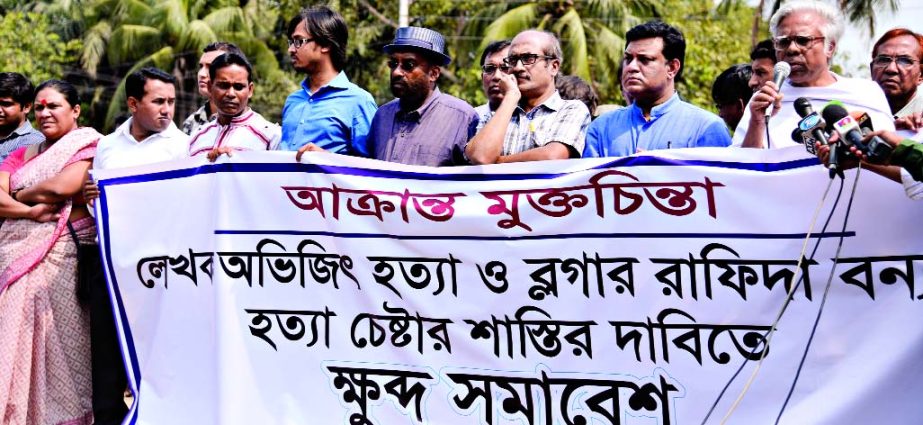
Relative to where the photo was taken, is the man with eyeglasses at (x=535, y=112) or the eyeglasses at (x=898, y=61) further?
the eyeglasses at (x=898, y=61)

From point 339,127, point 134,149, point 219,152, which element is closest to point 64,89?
point 134,149

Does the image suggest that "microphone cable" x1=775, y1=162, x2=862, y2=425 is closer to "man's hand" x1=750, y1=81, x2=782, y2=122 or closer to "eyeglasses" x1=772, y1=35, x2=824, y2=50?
"man's hand" x1=750, y1=81, x2=782, y2=122

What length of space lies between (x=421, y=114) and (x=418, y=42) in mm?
317

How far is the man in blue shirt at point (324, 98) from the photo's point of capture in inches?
199

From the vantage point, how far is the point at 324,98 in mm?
5121

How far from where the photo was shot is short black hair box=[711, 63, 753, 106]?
5512 millimetres

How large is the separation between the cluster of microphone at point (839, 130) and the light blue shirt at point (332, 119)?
215cm

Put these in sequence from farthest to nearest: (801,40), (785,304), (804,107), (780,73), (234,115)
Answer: (234,115) → (801,40) → (780,73) → (785,304) → (804,107)

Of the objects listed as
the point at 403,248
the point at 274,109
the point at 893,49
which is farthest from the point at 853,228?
the point at 274,109

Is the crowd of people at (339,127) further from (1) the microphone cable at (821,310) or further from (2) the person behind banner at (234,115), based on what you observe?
(1) the microphone cable at (821,310)

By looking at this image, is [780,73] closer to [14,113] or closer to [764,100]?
[764,100]

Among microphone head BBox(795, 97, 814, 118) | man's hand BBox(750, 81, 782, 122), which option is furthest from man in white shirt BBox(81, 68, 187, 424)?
microphone head BBox(795, 97, 814, 118)

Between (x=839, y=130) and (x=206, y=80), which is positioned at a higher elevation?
(x=206, y=80)

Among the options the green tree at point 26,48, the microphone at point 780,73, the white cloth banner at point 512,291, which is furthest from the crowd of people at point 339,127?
the green tree at point 26,48
